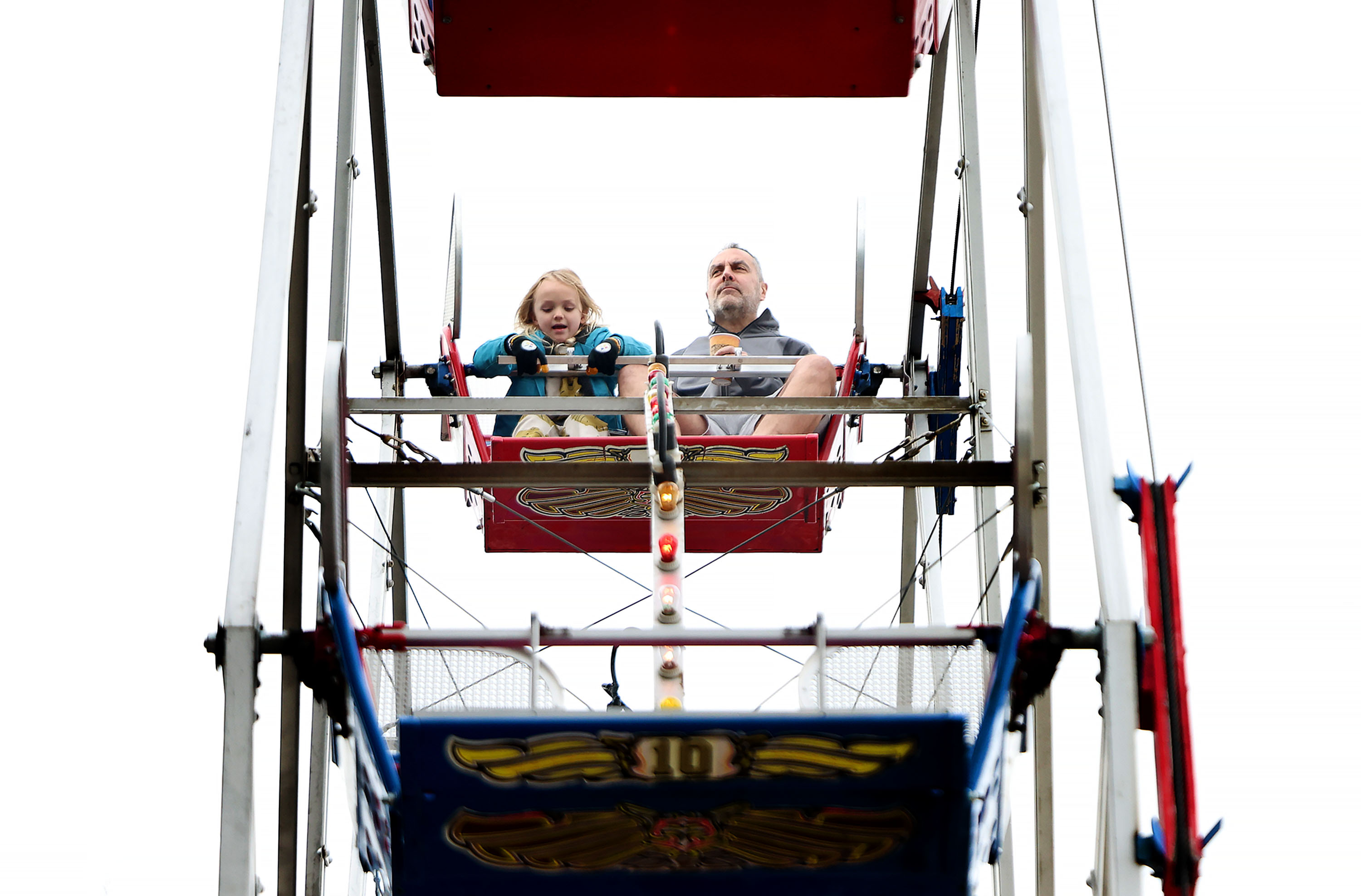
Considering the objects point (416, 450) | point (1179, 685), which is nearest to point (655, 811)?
point (1179, 685)

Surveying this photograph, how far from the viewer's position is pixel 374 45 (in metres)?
6.14

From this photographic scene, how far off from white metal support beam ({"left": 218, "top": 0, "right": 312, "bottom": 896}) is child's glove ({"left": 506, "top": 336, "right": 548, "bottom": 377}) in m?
1.90

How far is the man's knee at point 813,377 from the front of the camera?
21.3 feet

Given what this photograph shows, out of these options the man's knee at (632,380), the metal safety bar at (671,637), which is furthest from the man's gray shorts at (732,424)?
the metal safety bar at (671,637)

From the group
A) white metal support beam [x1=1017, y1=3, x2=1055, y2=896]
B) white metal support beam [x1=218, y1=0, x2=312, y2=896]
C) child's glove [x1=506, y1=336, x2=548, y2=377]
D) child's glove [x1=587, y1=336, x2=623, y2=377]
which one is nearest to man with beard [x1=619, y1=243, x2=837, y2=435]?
child's glove [x1=587, y1=336, x2=623, y2=377]

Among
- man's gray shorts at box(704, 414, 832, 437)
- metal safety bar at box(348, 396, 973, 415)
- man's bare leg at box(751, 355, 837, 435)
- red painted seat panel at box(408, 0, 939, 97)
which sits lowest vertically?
metal safety bar at box(348, 396, 973, 415)

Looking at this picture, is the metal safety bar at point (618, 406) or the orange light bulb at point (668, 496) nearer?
the orange light bulb at point (668, 496)

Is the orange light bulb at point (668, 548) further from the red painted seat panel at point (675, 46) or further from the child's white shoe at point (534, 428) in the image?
the red painted seat panel at point (675, 46)

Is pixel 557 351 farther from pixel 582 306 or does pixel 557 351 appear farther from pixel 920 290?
pixel 920 290

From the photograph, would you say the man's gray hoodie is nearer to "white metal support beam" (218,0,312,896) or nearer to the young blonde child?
the young blonde child

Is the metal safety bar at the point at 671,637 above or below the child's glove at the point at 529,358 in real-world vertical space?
below

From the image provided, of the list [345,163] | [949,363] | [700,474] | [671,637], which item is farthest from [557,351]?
[671,637]

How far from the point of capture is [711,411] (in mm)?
5316

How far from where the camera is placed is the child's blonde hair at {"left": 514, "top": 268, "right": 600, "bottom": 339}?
740 cm
